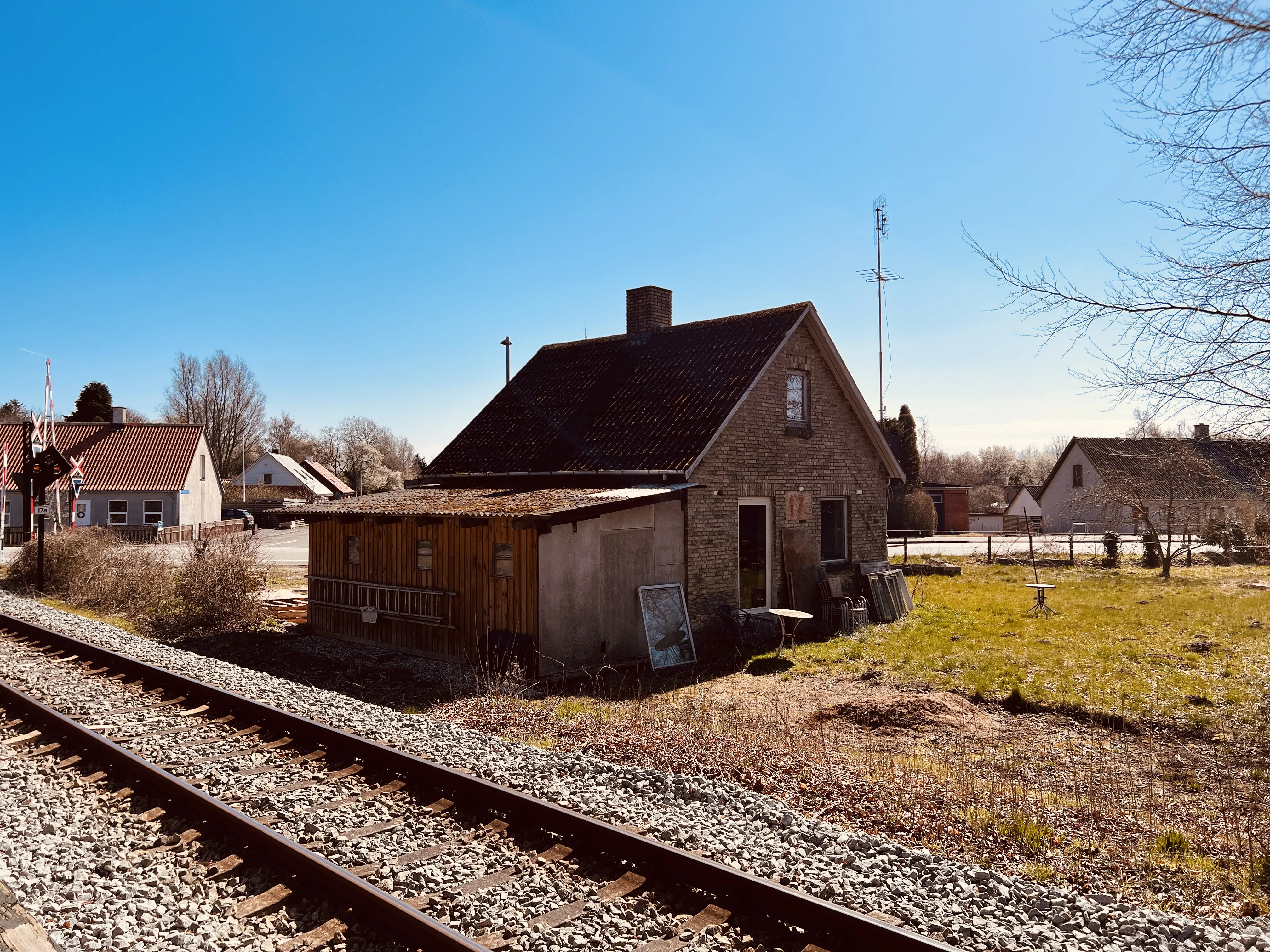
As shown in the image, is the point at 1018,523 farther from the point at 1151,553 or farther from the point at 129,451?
the point at 129,451

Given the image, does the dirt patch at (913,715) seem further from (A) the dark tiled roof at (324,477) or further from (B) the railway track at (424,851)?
(A) the dark tiled roof at (324,477)

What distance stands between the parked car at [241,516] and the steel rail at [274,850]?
42.7 meters

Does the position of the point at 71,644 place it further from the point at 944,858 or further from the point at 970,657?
the point at 970,657

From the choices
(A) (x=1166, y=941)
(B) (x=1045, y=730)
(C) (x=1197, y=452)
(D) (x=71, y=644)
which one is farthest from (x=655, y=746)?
(D) (x=71, y=644)

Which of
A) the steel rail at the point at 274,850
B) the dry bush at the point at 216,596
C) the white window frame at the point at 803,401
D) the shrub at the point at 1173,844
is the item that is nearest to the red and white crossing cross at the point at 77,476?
the dry bush at the point at 216,596

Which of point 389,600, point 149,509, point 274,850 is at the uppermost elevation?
point 149,509

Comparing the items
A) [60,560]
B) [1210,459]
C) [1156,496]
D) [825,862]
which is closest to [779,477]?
[1210,459]

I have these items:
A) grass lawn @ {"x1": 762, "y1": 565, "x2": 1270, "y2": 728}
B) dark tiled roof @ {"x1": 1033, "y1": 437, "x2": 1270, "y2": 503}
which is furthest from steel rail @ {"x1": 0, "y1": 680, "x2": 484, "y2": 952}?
grass lawn @ {"x1": 762, "y1": 565, "x2": 1270, "y2": 728}

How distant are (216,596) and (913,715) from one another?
13.5m

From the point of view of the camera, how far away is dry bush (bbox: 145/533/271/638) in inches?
653

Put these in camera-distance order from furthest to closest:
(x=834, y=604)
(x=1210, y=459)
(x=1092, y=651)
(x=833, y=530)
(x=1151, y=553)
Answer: (x=1151, y=553) < (x=833, y=530) < (x=834, y=604) < (x=1092, y=651) < (x=1210, y=459)

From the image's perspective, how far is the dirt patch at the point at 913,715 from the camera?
969cm

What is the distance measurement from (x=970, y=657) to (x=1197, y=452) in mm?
5583

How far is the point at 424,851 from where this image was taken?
18.0ft
